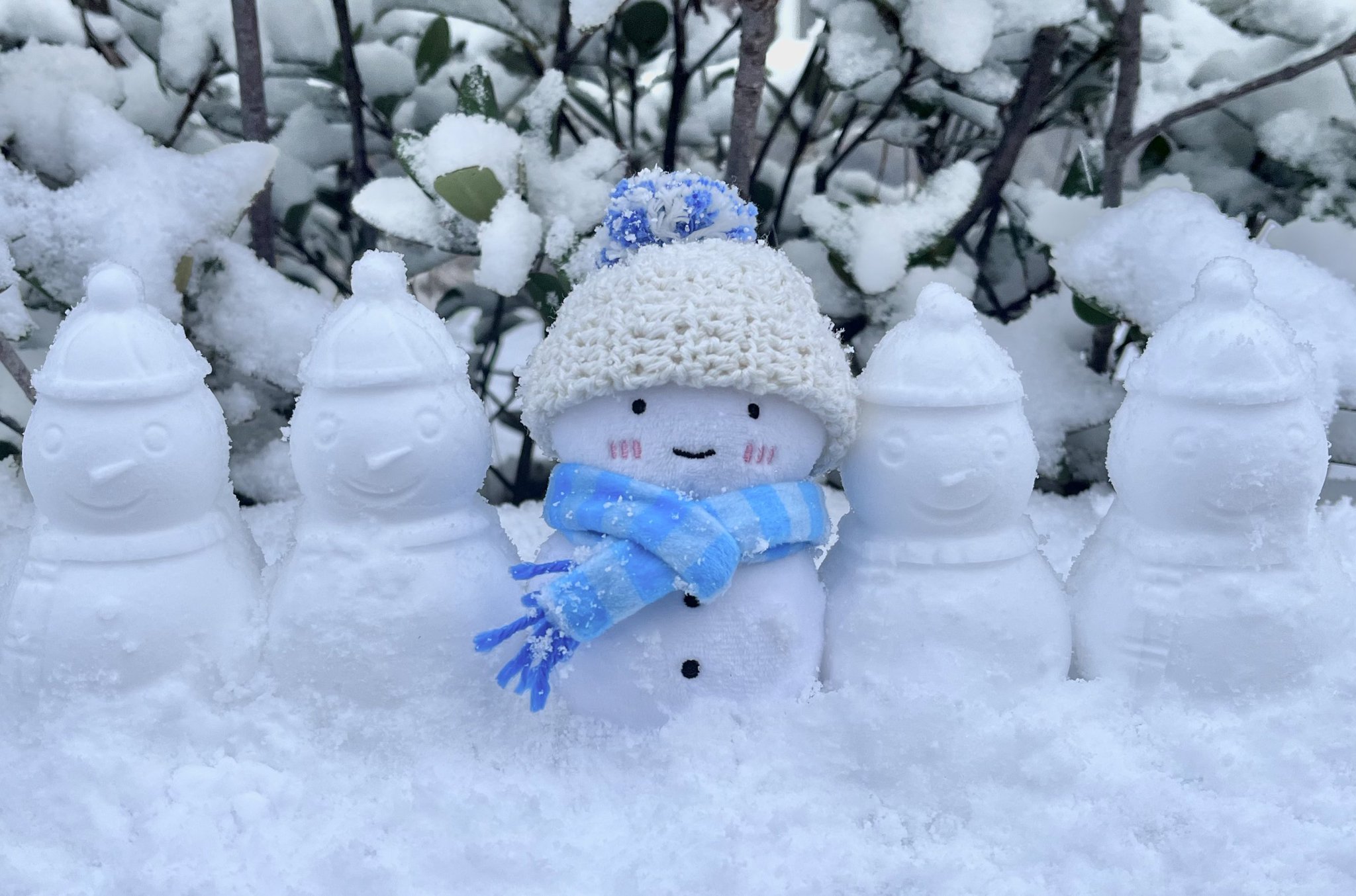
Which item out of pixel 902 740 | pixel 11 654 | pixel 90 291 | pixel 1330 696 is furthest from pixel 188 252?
pixel 1330 696

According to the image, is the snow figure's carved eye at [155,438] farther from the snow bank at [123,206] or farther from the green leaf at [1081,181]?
the green leaf at [1081,181]

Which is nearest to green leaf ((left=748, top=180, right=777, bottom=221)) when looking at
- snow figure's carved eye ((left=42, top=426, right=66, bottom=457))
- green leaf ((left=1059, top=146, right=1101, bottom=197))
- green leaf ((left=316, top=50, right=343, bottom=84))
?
green leaf ((left=1059, top=146, right=1101, bottom=197))

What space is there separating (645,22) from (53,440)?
71 cm

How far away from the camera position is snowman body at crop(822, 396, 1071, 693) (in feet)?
2.28

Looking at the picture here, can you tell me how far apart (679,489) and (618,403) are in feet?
0.19

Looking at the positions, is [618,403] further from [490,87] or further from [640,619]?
[490,87]

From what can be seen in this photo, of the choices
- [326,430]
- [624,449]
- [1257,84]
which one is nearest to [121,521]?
[326,430]

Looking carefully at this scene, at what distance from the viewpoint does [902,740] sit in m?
0.68

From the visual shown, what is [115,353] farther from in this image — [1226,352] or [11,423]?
[1226,352]

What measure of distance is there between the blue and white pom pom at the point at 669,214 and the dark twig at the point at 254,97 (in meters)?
0.38

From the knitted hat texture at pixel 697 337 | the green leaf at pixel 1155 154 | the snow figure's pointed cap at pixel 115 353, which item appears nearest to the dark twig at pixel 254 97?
the snow figure's pointed cap at pixel 115 353

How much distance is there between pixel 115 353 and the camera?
0.69m

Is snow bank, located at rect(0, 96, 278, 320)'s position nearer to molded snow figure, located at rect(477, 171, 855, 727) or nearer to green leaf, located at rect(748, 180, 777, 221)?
molded snow figure, located at rect(477, 171, 855, 727)

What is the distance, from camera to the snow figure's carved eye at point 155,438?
68 cm
